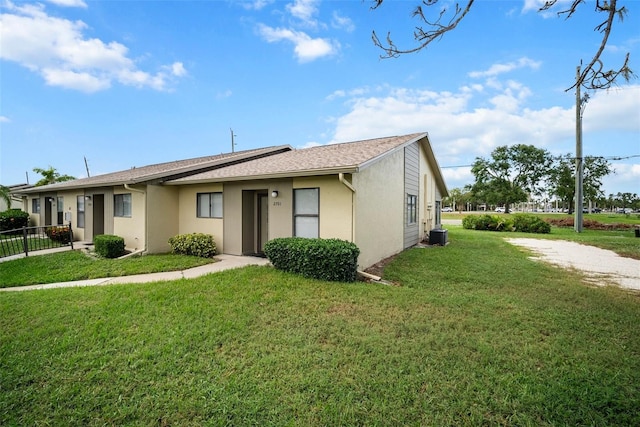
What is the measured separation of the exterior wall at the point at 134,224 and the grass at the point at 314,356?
456 centimetres

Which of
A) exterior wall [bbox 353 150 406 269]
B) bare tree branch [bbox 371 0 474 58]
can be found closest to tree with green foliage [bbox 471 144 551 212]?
Result: exterior wall [bbox 353 150 406 269]

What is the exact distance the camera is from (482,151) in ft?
133

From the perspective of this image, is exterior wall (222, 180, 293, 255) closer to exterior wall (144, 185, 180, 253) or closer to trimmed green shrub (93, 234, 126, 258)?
exterior wall (144, 185, 180, 253)

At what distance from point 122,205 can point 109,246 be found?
101 inches

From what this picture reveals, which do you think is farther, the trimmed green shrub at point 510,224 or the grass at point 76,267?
the trimmed green shrub at point 510,224

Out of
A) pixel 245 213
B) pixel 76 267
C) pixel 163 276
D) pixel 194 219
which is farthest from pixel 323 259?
pixel 76 267

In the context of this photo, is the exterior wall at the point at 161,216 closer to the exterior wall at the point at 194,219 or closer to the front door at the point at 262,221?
the exterior wall at the point at 194,219

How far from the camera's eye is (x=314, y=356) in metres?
3.41

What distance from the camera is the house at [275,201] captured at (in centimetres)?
768

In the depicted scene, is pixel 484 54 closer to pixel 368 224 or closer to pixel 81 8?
pixel 368 224

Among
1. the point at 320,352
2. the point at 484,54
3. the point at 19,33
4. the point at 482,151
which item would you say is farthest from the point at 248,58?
the point at 482,151

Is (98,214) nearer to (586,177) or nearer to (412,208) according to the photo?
(412,208)

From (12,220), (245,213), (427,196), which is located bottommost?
(12,220)

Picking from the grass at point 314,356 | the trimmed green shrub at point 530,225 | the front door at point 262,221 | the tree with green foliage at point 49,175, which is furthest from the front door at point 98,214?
the tree with green foliage at point 49,175
